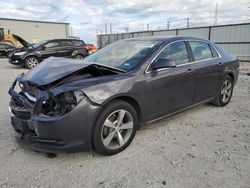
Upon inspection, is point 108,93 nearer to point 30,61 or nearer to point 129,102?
point 129,102

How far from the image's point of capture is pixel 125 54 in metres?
3.80

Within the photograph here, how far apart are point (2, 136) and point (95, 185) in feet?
6.41

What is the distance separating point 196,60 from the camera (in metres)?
4.24

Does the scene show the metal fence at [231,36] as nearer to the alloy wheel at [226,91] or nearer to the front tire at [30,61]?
the front tire at [30,61]

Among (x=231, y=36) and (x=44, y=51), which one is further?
(x=231, y=36)

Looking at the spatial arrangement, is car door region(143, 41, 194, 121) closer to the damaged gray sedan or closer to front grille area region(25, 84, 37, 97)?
the damaged gray sedan

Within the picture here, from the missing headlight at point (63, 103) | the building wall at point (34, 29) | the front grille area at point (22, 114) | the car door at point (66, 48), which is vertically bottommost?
the front grille area at point (22, 114)

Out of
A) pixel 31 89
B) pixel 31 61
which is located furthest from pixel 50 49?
pixel 31 89

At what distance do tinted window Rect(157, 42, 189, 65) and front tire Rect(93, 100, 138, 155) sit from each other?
3.55 ft

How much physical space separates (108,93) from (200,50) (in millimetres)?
2430

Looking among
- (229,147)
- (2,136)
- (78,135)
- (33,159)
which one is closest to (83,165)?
(78,135)

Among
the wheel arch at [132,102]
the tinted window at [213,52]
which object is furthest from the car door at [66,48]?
the wheel arch at [132,102]

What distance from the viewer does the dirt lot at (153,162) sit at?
8.40ft

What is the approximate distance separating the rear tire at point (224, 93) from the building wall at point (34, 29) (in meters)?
37.5
